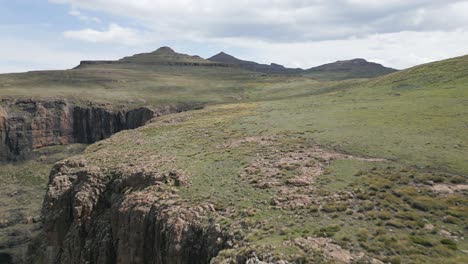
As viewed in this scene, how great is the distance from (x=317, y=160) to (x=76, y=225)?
99.5 feet

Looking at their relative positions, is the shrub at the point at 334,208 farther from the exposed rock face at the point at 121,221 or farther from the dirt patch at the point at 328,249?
the exposed rock face at the point at 121,221

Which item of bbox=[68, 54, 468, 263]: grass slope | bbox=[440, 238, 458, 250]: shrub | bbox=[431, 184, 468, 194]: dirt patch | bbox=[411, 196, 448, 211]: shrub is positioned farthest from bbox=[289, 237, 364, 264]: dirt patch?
bbox=[431, 184, 468, 194]: dirt patch

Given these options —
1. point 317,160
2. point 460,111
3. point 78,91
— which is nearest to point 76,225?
point 317,160

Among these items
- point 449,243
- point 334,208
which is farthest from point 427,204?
point 334,208

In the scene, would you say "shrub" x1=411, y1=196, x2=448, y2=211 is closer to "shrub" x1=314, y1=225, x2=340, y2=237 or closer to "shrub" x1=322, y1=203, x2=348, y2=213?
"shrub" x1=322, y1=203, x2=348, y2=213

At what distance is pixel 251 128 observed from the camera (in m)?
71.9

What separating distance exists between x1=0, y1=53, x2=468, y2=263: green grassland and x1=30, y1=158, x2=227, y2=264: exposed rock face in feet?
7.26

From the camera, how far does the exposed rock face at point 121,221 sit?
35719 millimetres

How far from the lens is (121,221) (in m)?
44.6

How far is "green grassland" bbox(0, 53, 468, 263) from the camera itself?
2973cm

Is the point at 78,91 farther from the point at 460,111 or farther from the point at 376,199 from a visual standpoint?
the point at 376,199

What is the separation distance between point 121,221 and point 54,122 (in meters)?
118

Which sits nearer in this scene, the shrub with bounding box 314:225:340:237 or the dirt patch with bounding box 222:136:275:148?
the shrub with bounding box 314:225:340:237

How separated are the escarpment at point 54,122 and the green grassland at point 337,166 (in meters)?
60.7
